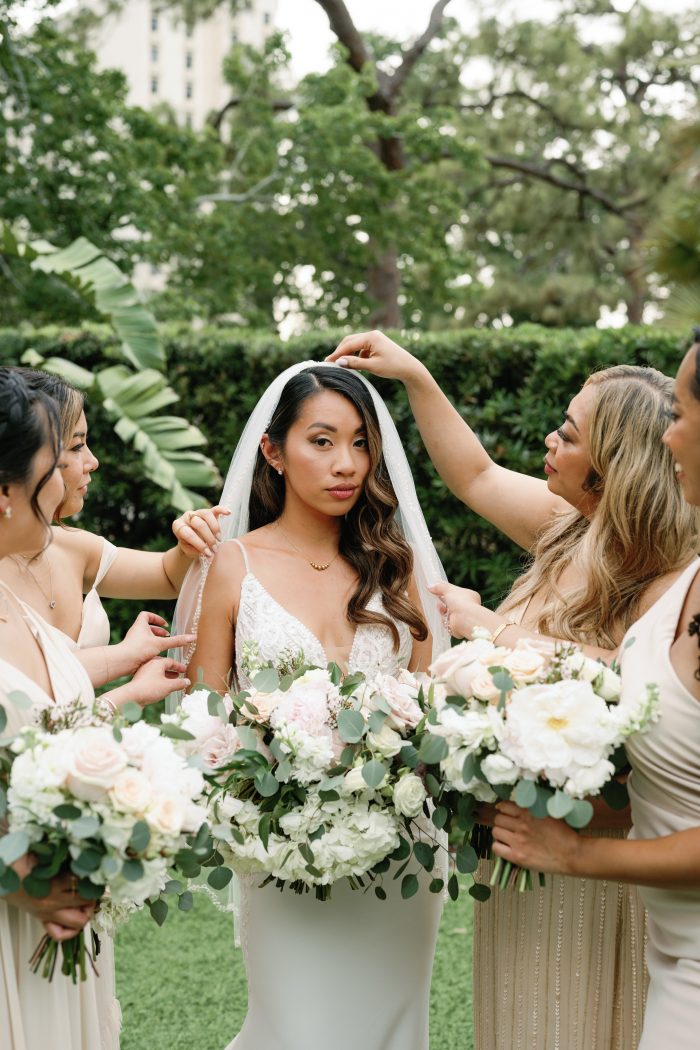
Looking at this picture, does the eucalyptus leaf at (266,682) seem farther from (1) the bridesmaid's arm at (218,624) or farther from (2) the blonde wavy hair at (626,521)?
(2) the blonde wavy hair at (626,521)

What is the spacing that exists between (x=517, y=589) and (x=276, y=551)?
831mm

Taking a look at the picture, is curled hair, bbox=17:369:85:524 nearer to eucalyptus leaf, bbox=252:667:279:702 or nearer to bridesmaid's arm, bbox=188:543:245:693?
bridesmaid's arm, bbox=188:543:245:693

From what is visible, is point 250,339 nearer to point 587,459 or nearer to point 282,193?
point 587,459

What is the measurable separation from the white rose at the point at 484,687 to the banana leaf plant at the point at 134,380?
5625mm

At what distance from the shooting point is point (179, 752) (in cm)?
268

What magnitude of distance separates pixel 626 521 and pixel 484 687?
994 mm

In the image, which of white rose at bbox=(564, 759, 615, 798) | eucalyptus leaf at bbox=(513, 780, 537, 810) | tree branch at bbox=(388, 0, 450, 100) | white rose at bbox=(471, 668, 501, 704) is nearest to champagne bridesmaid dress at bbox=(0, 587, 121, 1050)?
white rose at bbox=(471, 668, 501, 704)

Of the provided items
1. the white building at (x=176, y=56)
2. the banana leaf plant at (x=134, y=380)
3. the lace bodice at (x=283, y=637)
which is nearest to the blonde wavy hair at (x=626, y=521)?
the lace bodice at (x=283, y=637)

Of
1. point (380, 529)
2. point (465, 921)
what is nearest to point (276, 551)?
point (380, 529)

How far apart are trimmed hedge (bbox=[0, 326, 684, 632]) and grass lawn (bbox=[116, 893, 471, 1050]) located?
97.7 inches

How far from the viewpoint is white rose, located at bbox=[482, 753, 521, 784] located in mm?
2463

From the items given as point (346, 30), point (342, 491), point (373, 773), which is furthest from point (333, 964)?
point (346, 30)

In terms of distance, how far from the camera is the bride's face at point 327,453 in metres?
3.58

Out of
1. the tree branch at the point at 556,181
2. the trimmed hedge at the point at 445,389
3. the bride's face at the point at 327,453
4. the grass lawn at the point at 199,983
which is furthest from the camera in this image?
the tree branch at the point at 556,181
